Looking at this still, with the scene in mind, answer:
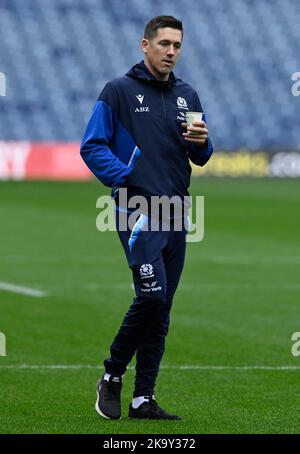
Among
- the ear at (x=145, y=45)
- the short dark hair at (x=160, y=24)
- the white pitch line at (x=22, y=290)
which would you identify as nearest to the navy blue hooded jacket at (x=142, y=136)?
the ear at (x=145, y=45)

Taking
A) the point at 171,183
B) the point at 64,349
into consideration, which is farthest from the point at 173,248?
the point at 64,349

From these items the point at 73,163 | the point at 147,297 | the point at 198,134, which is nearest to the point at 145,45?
the point at 198,134

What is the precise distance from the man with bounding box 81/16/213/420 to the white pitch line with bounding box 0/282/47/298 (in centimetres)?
602

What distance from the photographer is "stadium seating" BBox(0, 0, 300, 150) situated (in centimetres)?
4131

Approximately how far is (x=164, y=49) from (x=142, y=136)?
19.8 inches

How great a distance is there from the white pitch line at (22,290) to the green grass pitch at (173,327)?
0.49 ft

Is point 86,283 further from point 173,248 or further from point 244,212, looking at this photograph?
point 244,212

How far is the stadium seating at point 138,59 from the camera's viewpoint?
41.3 m

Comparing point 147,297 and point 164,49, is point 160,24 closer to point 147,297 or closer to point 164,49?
point 164,49

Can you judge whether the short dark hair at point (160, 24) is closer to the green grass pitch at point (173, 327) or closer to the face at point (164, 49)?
the face at point (164, 49)

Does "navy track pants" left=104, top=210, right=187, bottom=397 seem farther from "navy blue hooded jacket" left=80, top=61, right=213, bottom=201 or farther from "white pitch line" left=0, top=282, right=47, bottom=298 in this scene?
"white pitch line" left=0, top=282, right=47, bottom=298

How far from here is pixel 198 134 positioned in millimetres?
6414
